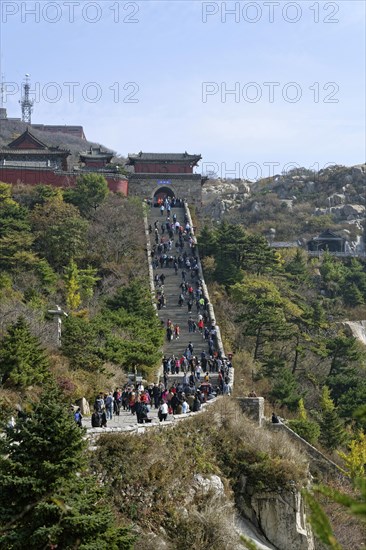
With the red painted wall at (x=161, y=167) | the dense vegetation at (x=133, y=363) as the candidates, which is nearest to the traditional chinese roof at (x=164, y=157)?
the red painted wall at (x=161, y=167)

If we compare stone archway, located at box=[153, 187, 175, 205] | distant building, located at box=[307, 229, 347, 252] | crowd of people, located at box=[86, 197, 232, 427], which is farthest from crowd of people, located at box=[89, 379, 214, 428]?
distant building, located at box=[307, 229, 347, 252]

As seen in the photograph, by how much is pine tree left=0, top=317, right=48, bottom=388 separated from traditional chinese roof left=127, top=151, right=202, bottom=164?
121ft

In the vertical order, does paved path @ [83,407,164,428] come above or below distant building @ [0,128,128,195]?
below

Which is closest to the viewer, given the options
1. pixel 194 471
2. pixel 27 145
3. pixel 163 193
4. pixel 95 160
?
pixel 194 471

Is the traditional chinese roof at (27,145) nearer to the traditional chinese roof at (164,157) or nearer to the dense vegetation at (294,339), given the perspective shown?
the traditional chinese roof at (164,157)

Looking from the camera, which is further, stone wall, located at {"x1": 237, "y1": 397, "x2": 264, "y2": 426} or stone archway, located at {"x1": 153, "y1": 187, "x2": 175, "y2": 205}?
stone archway, located at {"x1": 153, "y1": 187, "x2": 175, "y2": 205}

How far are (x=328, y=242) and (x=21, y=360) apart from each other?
4590cm

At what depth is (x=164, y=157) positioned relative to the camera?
57344mm

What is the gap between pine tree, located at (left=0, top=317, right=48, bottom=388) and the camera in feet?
64.9

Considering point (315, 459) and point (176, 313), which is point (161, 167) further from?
point (315, 459)

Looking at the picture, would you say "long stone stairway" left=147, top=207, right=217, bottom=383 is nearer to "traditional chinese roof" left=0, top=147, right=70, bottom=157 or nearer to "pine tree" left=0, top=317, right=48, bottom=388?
"pine tree" left=0, top=317, right=48, bottom=388

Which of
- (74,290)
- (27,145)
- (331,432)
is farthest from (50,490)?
(27,145)

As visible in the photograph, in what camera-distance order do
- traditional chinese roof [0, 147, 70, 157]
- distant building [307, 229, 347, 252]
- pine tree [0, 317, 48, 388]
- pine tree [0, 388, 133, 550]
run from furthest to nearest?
1. distant building [307, 229, 347, 252]
2. traditional chinese roof [0, 147, 70, 157]
3. pine tree [0, 317, 48, 388]
4. pine tree [0, 388, 133, 550]

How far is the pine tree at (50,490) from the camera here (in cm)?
1109
